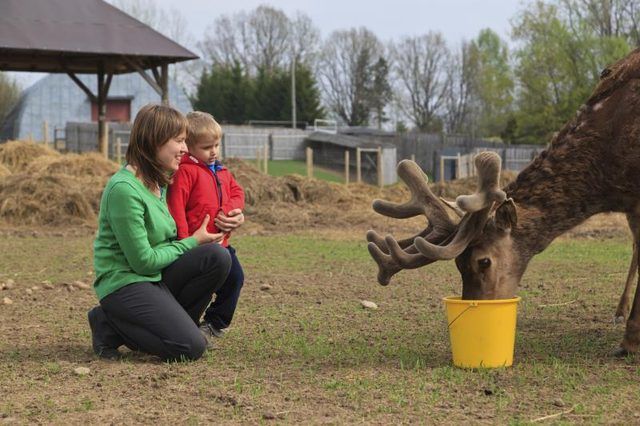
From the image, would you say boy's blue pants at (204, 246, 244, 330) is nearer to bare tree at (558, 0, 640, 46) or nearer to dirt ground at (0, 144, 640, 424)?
dirt ground at (0, 144, 640, 424)

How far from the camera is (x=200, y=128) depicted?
6355 millimetres

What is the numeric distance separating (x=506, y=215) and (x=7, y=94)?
67.0 metres

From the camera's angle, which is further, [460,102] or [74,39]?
[460,102]

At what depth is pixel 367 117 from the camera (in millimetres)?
89688

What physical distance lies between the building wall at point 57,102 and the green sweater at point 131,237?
194 feet

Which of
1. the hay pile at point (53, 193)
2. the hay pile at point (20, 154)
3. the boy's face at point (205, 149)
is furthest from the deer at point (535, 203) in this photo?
the hay pile at point (20, 154)

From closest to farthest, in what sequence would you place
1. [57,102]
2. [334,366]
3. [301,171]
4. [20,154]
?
1. [334,366]
2. [20,154]
3. [301,171]
4. [57,102]

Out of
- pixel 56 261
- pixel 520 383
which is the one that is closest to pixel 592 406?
pixel 520 383

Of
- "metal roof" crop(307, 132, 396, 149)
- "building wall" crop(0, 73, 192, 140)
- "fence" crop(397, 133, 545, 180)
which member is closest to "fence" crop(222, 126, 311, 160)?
"metal roof" crop(307, 132, 396, 149)

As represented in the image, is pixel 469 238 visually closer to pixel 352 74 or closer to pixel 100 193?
pixel 100 193

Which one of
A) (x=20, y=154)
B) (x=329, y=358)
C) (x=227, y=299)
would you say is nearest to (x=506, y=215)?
(x=329, y=358)

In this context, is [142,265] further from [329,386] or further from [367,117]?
[367,117]

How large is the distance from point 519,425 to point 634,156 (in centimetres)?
252

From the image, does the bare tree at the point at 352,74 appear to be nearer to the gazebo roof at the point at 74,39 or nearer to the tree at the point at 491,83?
the tree at the point at 491,83
